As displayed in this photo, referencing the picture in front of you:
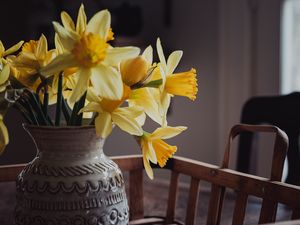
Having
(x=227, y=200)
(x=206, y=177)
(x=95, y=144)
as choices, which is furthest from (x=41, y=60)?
(x=227, y=200)

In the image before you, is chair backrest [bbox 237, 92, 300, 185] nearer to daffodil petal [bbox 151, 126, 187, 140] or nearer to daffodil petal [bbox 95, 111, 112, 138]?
daffodil petal [bbox 151, 126, 187, 140]

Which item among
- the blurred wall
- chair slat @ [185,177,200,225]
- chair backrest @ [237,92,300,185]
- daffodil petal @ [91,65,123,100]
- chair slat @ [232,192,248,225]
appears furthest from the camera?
the blurred wall

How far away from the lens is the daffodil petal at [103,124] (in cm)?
59

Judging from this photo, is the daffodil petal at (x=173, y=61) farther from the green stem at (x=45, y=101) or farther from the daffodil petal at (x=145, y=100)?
the green stem at (x=45, y=101)

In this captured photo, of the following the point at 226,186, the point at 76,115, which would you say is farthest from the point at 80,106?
the point at 226,186

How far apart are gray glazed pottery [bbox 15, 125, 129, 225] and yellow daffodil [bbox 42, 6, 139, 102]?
8 centimetres

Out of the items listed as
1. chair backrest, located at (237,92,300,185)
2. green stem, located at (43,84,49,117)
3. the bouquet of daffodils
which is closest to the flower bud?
the bouquet of daffodils

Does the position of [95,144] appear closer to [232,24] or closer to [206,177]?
[206,177]

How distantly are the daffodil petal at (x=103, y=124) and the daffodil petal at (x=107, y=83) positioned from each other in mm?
41

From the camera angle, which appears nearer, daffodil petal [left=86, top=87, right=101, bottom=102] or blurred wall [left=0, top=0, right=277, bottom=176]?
daffodil petal [left=86, top=87, right=101, bottom=102]

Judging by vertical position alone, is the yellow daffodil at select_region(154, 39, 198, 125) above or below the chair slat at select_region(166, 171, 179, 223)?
above

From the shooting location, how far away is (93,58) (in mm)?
571

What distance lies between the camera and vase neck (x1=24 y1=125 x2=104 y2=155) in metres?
0.62

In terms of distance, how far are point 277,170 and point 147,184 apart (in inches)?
22.8
